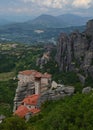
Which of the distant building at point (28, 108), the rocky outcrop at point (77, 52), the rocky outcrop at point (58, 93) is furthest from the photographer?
the rocky outcrop at point (77, 52)

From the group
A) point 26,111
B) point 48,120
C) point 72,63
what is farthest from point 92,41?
point 48,120

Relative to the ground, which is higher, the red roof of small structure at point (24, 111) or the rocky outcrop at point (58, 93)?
the rocky outcrop at point (58, 93)

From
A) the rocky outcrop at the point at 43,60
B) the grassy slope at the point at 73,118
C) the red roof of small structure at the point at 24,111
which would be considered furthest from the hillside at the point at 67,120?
the rocky outcrop at the point at 43,60

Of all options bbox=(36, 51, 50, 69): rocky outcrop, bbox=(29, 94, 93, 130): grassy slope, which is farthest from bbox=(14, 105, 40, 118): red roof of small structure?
bbox=(36, 51, 50, 69): rocky outcrop

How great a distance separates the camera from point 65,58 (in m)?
114

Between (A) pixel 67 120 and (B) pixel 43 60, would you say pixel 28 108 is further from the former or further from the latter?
(B) pixel 43 60

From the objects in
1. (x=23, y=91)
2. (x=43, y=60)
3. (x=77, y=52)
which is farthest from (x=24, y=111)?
(x=43, y=60)

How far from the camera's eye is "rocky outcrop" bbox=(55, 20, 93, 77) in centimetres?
10031

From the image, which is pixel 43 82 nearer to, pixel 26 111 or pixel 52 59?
pixel 26 111

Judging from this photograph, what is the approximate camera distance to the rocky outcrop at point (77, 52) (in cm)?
10031

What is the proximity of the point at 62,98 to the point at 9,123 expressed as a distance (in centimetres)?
1495

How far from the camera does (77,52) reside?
108062 millimetres

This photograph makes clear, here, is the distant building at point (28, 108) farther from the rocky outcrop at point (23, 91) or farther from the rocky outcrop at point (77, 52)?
the rocky outcrop at point (77, 52)

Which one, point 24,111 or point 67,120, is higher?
point 67,120
